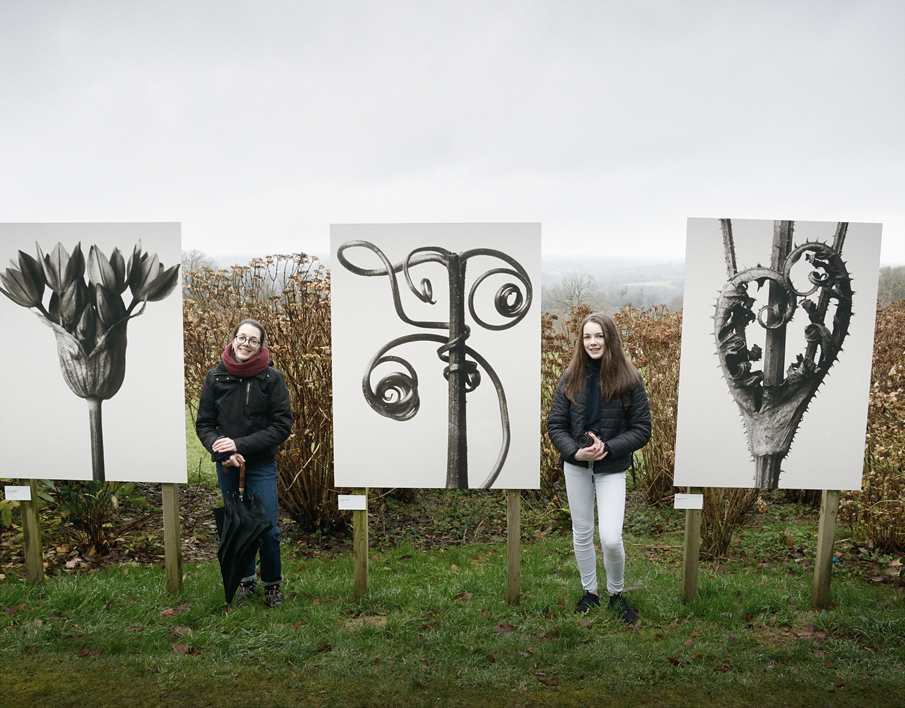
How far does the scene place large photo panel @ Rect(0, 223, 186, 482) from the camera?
3.97m

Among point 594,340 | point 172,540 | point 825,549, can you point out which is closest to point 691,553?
point 825,549

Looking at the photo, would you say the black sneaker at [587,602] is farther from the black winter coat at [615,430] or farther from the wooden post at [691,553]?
the black winter coat at [615,430]

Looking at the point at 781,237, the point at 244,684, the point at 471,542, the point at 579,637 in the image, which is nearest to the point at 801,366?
the point at 781,237

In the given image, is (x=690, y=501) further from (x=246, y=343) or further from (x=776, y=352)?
(x=246, y=343)

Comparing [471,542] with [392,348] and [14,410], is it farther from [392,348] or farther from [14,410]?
[14,410]

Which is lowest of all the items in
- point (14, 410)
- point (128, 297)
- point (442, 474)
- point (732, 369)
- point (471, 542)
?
point (471, 542)

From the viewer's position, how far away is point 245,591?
156 inches

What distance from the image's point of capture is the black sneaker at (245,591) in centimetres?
391

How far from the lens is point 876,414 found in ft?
16.0

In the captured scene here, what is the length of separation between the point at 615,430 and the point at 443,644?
5.17 feet

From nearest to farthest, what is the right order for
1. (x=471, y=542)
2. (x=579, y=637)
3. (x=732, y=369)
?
(x=579, y=637)
(x=732, y=369)
(x=471, y=542)

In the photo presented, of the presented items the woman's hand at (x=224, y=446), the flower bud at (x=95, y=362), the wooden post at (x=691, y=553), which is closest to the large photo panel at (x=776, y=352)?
the wooden post at (x=691, y=553)

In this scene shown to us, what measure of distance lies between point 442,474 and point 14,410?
2.90m

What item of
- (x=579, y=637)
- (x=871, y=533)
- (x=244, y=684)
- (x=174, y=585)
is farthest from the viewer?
(x=871, y=533)
